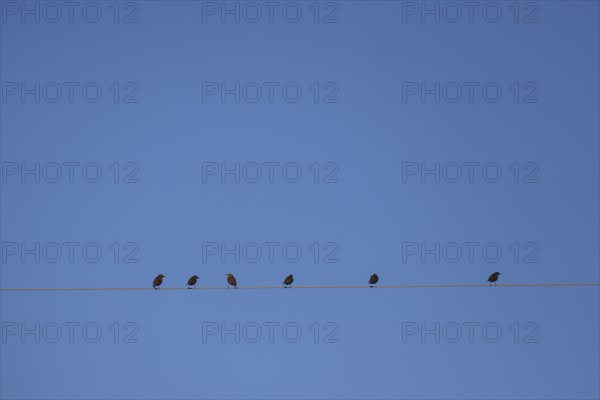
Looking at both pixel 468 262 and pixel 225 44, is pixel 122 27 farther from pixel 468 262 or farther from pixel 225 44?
pixel 468 262

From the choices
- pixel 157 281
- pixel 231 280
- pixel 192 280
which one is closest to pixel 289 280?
pixel 231 280

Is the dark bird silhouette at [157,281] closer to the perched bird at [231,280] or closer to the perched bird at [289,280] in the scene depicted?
the perched bird at [231,280]

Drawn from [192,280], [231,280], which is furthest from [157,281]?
[231,280]

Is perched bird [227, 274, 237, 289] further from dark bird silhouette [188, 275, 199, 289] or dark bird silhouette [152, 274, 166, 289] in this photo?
dark bird silhouette [152, 274, 166, 289]

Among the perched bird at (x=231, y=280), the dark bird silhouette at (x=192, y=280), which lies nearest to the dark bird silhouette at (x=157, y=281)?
the dark bird silhouette at (x=192, y=280)

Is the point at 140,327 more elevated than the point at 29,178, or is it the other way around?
the point at 29,178

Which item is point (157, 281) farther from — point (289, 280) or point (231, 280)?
point (289, 280)

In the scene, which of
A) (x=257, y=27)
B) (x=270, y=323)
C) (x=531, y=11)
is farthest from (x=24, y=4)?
(x=531, y=11)

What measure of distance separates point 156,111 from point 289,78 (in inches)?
18.2

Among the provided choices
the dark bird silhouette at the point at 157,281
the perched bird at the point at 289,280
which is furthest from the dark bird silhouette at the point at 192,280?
the perched bird at the point at 289,280

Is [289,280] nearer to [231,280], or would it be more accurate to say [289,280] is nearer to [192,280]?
[231,280]

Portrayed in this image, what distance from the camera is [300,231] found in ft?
8.64

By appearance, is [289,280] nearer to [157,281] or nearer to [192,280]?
[192,280]

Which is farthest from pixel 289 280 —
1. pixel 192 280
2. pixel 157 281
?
pixel 157 281
